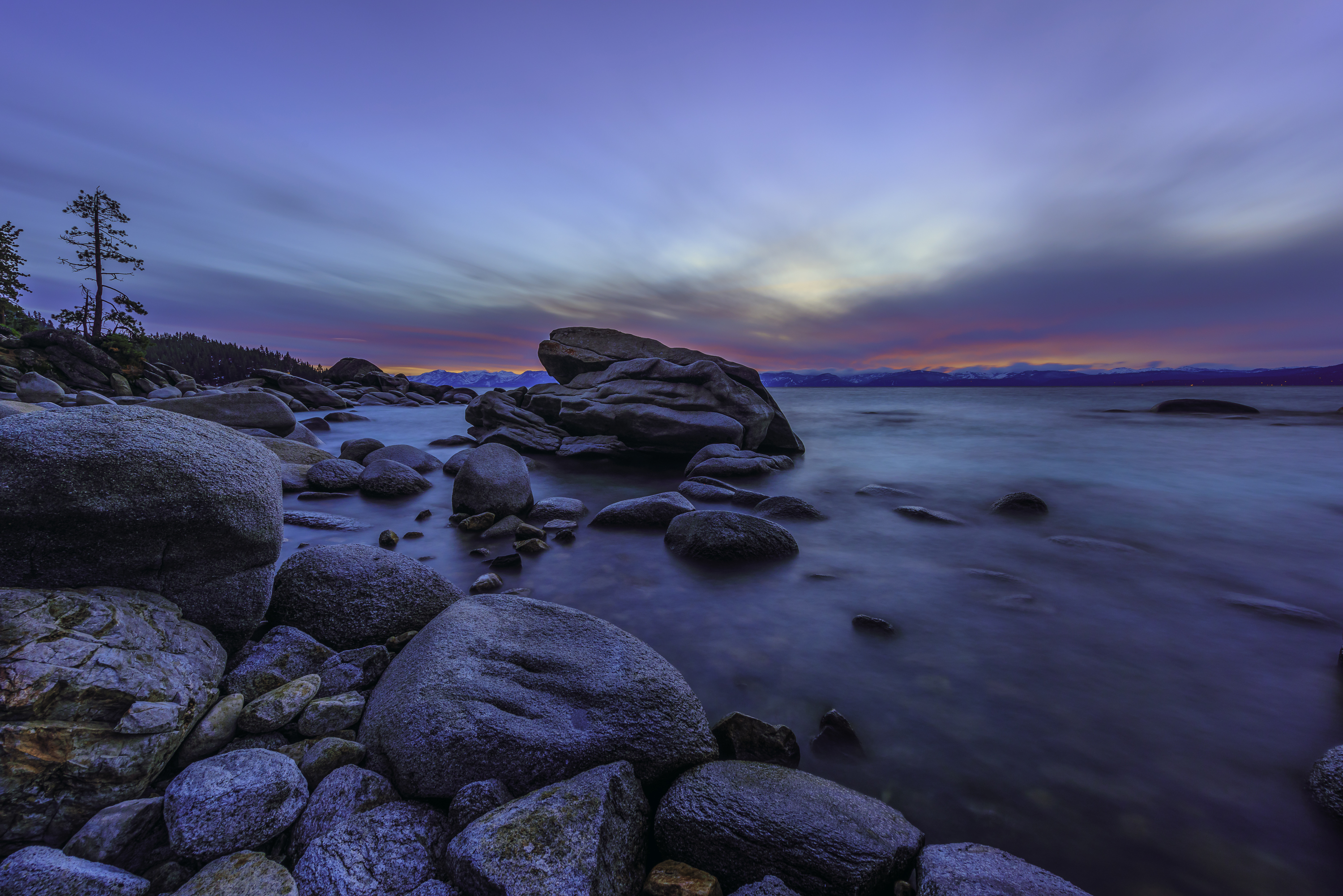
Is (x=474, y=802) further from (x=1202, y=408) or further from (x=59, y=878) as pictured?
(x=1202, y=408)

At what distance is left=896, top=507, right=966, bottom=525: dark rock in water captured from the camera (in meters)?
7.51

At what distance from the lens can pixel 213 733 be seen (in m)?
2.28

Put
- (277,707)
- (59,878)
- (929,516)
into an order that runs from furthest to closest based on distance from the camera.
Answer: (929,516), (277,707), (59,878)

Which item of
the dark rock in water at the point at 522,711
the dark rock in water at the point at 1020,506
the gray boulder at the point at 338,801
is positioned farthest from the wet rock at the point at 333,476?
the dark rock in water at the point at 1020,506

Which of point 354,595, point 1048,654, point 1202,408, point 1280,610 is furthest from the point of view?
point 1202,408

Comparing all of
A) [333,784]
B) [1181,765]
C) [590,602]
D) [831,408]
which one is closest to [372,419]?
[590,602]

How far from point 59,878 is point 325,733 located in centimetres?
92

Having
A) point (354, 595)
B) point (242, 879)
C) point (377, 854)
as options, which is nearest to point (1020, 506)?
point (354, 595)

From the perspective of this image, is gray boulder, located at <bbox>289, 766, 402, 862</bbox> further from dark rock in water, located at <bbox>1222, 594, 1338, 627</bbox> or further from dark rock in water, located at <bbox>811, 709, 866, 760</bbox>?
dark rock in water, located at <bbox>1222, 594, 1338, 627</bbox>

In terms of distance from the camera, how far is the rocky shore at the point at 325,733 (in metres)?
1.81

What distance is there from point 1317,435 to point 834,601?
979 inches

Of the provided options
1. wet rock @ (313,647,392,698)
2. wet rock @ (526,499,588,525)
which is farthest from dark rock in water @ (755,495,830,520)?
wet rock @ (313,647,392,698)

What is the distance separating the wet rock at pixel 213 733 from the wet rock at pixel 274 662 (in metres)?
0.14

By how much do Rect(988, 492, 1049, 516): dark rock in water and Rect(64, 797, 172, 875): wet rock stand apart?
9407mm
